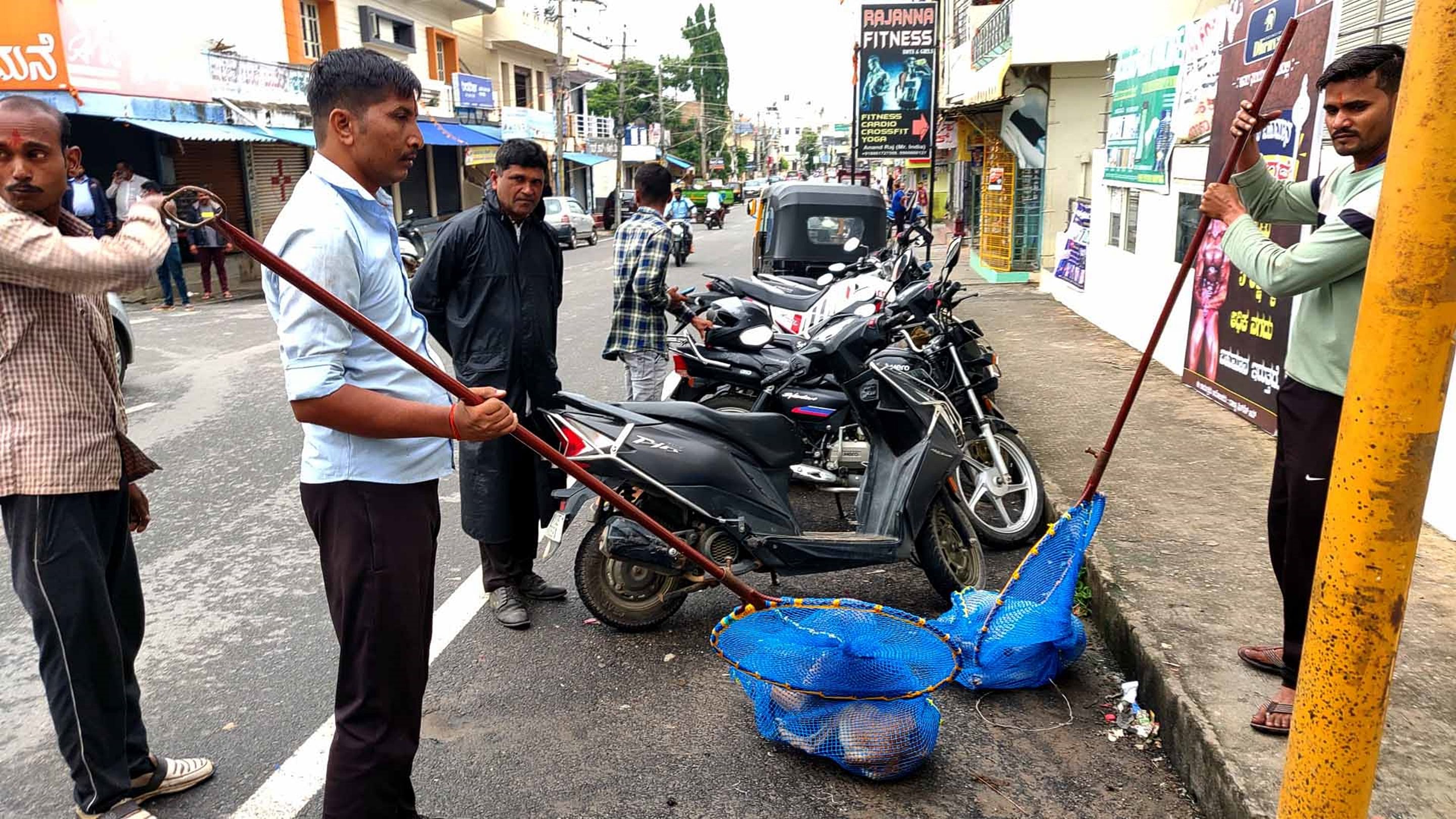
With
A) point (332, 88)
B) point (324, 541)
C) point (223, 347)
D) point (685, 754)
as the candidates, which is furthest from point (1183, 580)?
point (223, 347)

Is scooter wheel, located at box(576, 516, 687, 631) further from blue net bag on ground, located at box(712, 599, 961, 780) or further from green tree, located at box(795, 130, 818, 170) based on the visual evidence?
green tree, located at box(795, 130, 818, 170)

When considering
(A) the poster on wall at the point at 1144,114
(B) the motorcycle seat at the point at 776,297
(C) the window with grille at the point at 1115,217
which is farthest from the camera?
(C) the window with grille at the point at 1115,217

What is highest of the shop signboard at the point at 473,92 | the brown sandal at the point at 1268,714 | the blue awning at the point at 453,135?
the shop signboard at the point at 473,92

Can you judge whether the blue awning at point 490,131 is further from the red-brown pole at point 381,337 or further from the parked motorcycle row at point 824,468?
the red-brown pole at point 381,337

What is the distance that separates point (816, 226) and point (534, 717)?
9987 mm

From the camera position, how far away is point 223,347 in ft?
35.5

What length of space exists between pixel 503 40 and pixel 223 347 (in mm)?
27036

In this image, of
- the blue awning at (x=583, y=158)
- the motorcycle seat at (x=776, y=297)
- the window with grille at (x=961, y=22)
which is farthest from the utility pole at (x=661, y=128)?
the motorcycle seat at (x=776, y=297)

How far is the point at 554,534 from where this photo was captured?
382 cm

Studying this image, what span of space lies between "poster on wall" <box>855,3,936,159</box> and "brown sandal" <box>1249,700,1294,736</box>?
18157mm

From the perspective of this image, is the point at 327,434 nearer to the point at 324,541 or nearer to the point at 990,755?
the point at 324,541

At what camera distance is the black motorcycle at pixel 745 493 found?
3791mm

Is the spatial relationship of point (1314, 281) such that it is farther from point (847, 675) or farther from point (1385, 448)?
point (847, 675)

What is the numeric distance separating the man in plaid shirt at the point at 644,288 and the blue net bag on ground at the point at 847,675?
108 inches
